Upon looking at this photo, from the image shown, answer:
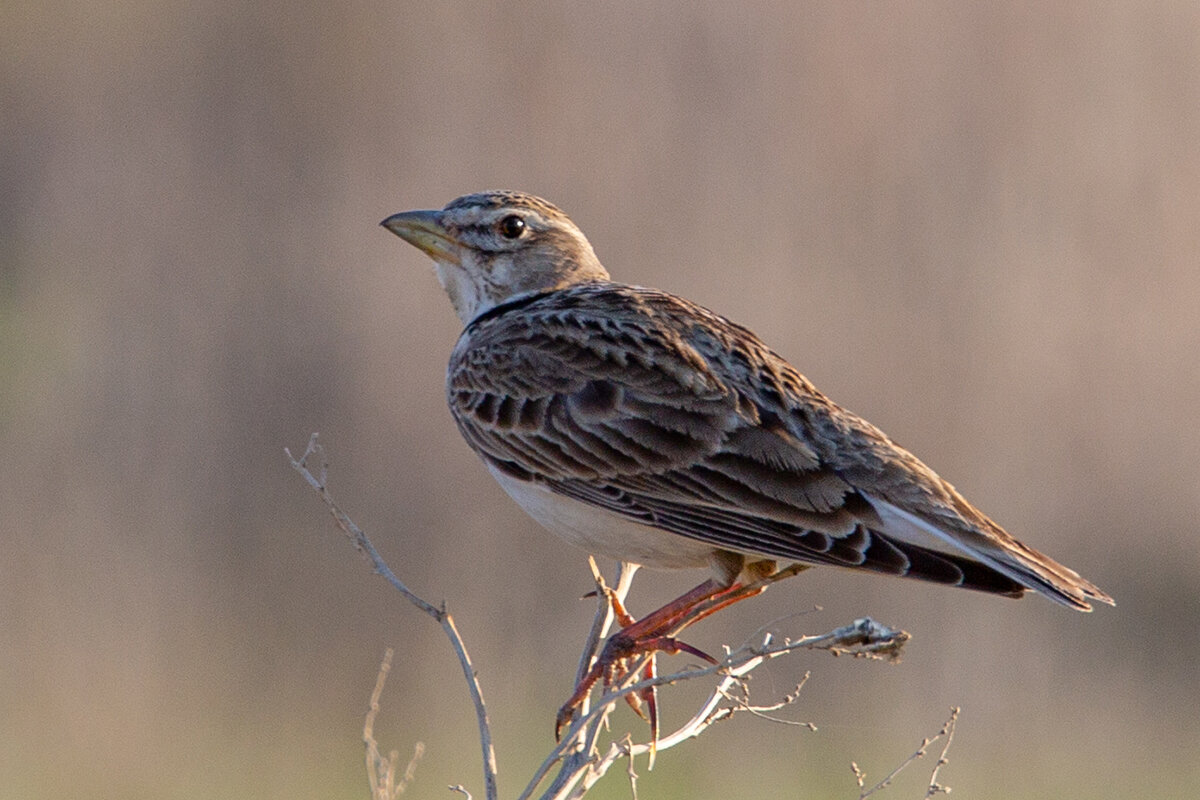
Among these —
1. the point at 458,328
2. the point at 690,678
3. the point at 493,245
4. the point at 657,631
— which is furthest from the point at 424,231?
the point at 458,328

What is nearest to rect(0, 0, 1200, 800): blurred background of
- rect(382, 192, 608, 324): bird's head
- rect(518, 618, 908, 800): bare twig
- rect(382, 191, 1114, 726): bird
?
rect(382, 192, 608, 324): bird's head

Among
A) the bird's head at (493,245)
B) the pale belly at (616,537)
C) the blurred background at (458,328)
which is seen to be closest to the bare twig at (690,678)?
the pale belly at (616,537)

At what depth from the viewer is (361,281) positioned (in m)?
9.72

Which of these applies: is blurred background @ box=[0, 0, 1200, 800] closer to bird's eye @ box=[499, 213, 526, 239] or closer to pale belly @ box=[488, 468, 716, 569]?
bird's eye @ box=[499, 213, 526, 239]

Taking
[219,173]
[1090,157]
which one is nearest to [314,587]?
[219,173]

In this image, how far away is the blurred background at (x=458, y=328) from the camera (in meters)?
8.62

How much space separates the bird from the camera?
4.61 meters

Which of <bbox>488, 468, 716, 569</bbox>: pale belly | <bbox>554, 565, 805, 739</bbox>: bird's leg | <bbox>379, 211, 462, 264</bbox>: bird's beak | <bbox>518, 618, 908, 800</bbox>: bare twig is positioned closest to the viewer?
<bbox>518, 618, 908, 800</bbox>: bare twig

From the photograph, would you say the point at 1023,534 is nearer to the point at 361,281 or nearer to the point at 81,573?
the point at 361,281

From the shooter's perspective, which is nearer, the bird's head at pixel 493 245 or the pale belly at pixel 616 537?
the pale belly at pixel 616 537

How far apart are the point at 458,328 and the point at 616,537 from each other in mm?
4776

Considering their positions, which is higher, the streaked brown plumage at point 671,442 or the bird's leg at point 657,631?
the streaked brown plumage at point 671,442

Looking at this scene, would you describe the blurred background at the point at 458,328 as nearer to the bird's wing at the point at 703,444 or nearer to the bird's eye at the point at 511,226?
the bird's eye at the point at 511,226

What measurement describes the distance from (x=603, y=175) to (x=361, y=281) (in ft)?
5.49
